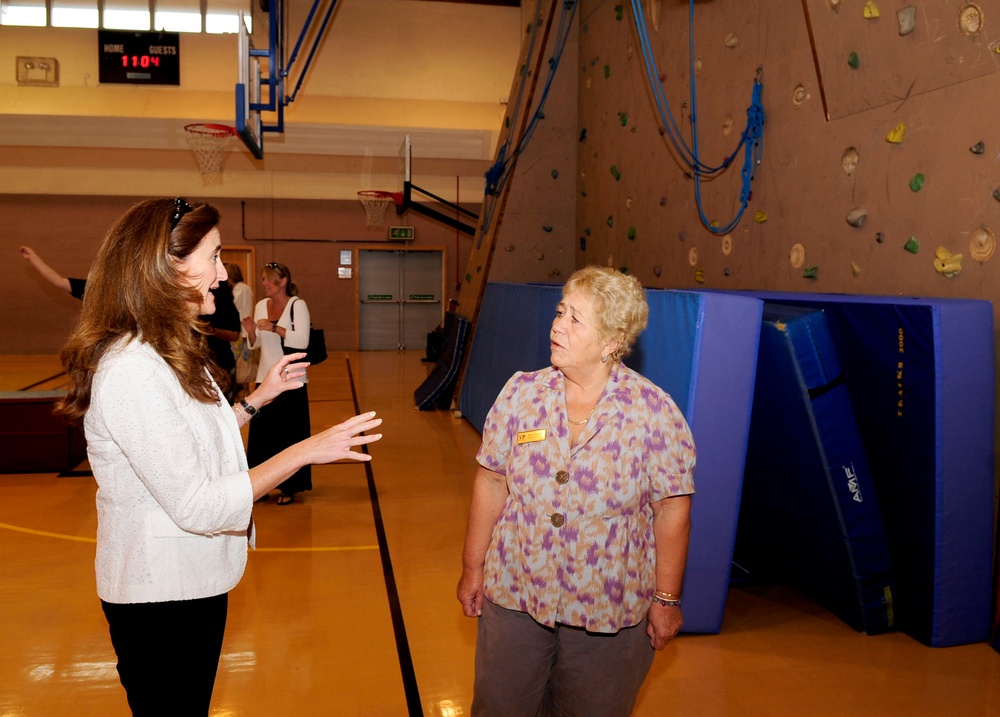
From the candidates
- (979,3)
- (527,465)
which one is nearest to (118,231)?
(527,465)

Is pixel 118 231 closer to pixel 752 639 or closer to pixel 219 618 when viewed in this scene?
pixel 219 618

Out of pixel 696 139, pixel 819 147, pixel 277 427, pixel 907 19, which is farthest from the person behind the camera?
pixel 696 139

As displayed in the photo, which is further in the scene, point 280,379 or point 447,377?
point 447,377

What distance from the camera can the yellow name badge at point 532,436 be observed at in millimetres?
2105

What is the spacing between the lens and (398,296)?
16.6m

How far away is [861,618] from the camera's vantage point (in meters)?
3.78

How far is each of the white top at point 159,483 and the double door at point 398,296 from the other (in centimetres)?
1472

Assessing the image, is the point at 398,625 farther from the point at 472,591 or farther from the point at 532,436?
the point at 532,436

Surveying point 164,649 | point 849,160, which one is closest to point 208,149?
point 849,160

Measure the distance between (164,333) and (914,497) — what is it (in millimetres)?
3205

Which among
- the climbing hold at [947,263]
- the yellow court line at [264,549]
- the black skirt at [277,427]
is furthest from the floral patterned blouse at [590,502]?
the black skirt at [277,427]

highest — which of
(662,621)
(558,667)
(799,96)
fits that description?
(799,96)

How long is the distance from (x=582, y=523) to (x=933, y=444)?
2136mm

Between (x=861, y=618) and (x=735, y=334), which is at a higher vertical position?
(x=735, y=334)
